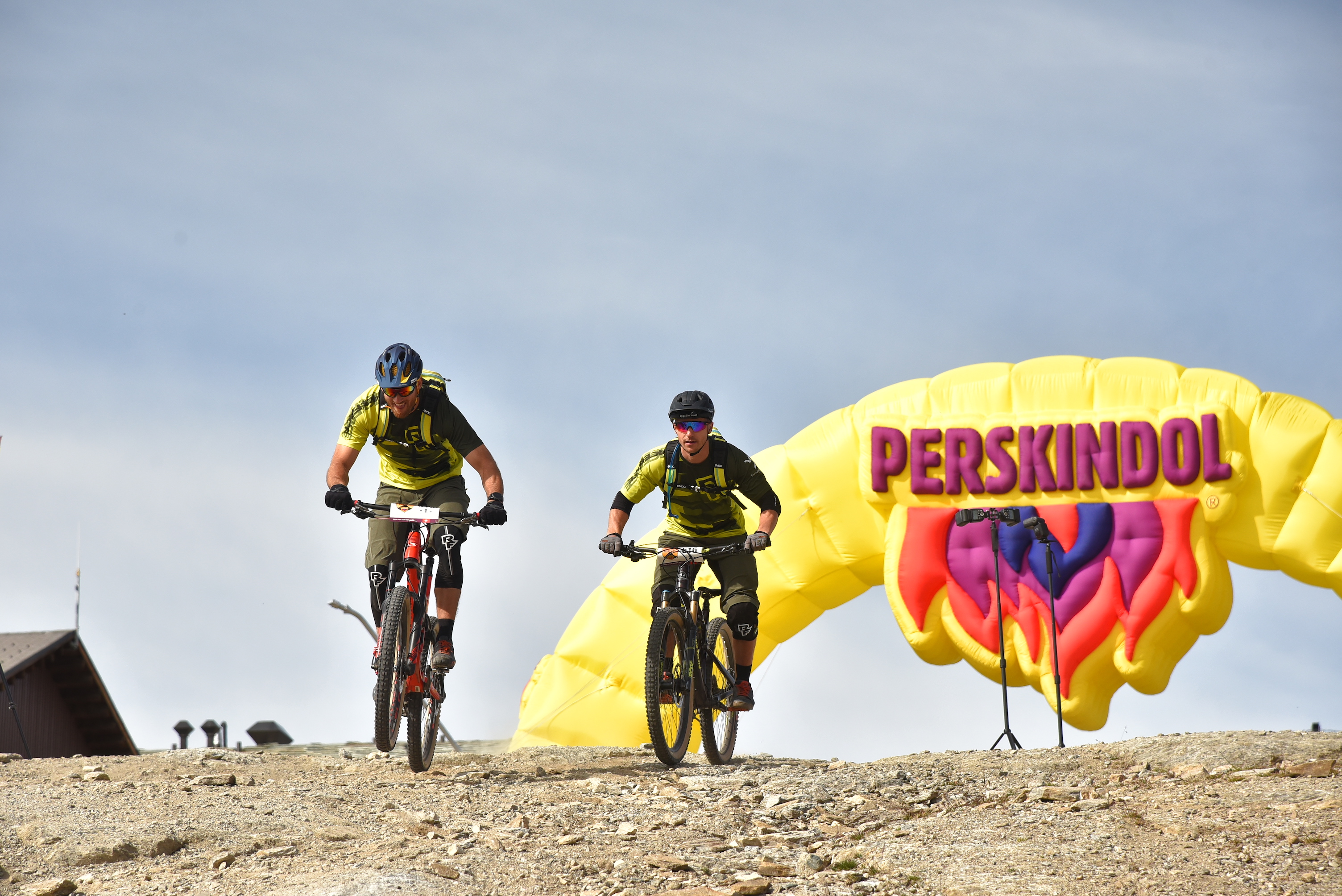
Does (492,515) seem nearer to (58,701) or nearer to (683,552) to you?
(683,552)

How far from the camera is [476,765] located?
798 cm

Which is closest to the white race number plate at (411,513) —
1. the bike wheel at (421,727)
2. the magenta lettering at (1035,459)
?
the bike wheel at (421,727)

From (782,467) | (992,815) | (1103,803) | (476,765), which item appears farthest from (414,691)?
(782,467)

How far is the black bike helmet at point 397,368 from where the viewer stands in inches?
277

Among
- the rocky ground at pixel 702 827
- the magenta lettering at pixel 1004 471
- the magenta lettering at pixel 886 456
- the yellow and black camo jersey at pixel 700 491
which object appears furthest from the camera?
the magenta lettering at pixel 886 456

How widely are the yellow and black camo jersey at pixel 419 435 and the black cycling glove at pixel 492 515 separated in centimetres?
49

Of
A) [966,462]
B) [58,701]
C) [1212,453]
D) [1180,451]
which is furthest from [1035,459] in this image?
[58,701]

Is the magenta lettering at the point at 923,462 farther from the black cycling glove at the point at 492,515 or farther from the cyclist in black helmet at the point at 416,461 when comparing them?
the black cycling glove at the point at 492,515

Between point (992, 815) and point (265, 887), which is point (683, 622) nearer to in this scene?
point (992, 815)

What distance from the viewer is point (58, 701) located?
19.5 m

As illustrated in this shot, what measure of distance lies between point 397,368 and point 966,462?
880 cm

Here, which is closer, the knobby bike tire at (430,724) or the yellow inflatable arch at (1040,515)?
the knobby bike tire at (430,724)

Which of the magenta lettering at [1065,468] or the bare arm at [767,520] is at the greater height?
the magenta lettering at [1065,468]

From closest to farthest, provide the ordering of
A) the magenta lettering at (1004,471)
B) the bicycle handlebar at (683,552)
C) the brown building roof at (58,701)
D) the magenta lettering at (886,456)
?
the bicycle handlebar at (683,552) < the magenta lettering at (1004,471) < the magenta lettering at (886,456) < the brown building roof at (58,701)
